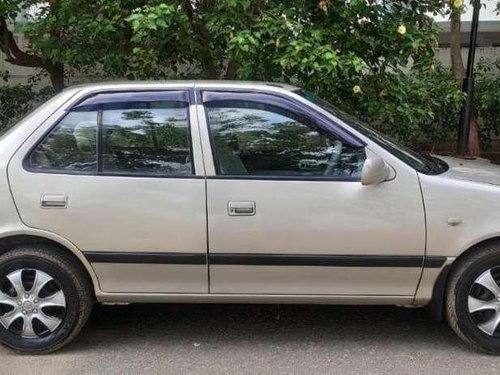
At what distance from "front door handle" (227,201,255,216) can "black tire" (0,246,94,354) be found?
100cm

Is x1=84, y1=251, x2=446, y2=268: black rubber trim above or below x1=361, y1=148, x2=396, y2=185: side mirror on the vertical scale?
below

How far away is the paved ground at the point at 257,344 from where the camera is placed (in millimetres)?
3822

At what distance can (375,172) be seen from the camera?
12.1 feet

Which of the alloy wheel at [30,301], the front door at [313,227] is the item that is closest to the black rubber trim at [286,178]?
the front door at [313,227]

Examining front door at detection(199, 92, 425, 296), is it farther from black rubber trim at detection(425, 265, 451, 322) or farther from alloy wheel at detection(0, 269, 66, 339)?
alloy wheel at detection(0, 269, 66, 339)

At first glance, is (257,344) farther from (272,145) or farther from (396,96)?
(396,96)

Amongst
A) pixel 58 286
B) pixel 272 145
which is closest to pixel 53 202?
pixel 58 286

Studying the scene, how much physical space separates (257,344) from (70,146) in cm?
172

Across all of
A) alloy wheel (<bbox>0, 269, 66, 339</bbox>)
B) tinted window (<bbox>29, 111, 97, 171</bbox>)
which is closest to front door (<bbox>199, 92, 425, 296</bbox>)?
tinted window (<bbox>29, 111, 97, 171</bbox>)

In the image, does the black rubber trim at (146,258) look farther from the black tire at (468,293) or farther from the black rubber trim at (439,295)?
the black tire at (468,293)

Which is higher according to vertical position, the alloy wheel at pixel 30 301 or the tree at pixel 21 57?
the tree at pixel 21 57

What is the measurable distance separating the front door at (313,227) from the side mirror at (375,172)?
45mm

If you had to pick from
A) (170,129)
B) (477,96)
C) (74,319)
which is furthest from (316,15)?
(477,96)

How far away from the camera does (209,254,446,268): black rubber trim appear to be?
12.4 feet
